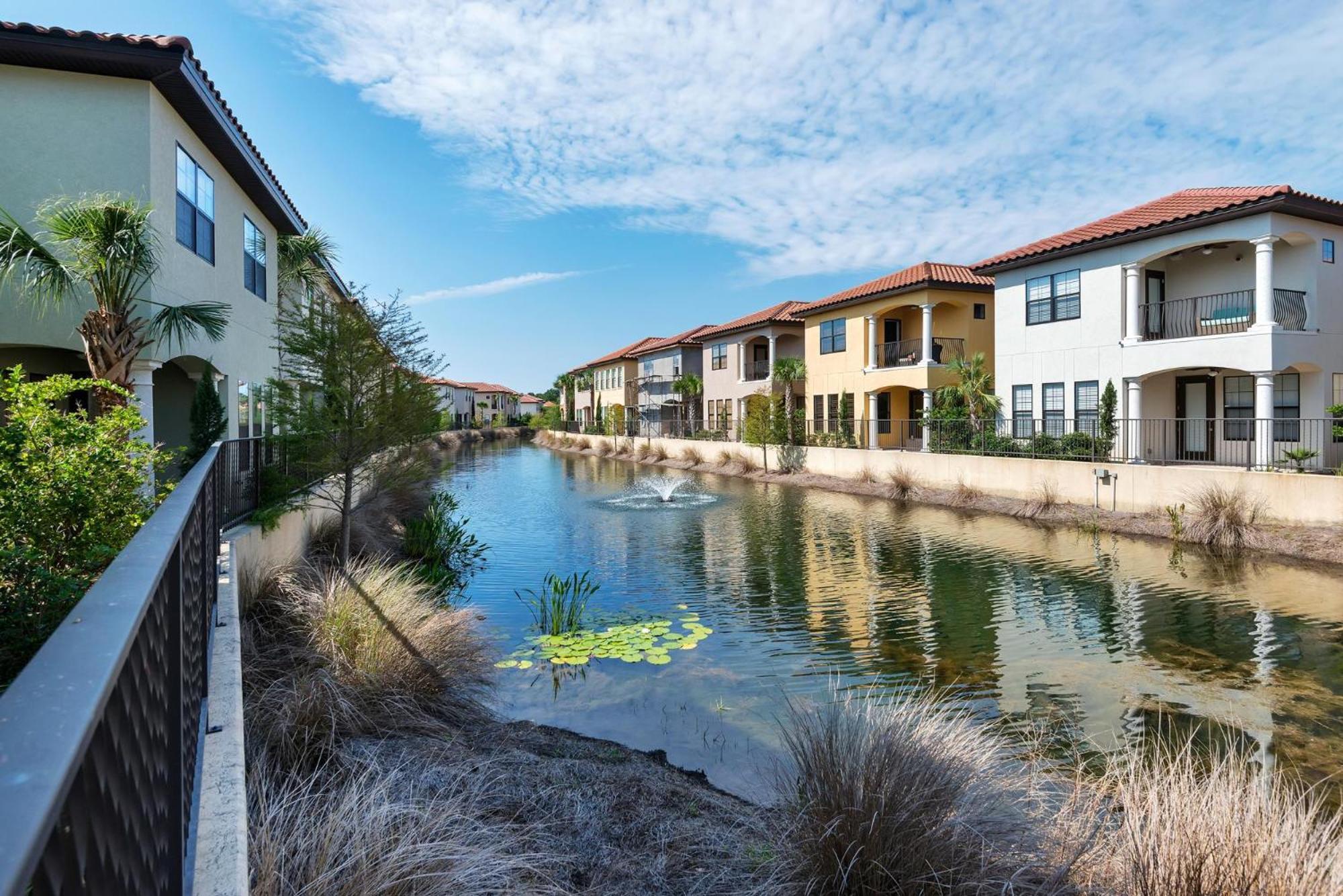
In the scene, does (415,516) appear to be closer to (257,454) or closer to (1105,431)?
(257,454)

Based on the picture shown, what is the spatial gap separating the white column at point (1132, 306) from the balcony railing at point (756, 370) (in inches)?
979

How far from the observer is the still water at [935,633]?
8.33 meters

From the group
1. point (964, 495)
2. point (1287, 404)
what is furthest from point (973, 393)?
point (1287, 404)

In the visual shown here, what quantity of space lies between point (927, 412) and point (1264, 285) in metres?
12.0

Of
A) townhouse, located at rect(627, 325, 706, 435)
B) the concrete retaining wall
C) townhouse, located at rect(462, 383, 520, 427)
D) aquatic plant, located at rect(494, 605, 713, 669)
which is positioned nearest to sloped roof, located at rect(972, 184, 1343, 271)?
the concrete retaining wall

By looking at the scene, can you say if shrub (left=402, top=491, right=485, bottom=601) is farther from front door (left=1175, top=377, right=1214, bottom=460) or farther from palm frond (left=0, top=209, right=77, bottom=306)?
front door (left=1175, top=377, right=1214, bottom=460)

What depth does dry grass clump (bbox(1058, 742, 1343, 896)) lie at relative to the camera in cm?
376

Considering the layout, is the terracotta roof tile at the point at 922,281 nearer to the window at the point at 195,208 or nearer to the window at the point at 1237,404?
the window at the point at 1237,404

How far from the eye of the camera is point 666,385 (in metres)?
60.6

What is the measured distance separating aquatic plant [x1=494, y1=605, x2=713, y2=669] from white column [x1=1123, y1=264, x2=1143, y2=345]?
1914 cm

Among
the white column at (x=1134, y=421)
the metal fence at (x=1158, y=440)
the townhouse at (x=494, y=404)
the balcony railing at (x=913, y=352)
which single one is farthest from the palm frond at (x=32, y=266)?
the townhouse at (x=494, y=404)

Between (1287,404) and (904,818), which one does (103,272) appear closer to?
(904,818)

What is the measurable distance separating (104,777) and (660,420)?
58.7m

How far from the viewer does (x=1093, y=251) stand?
25.4m
